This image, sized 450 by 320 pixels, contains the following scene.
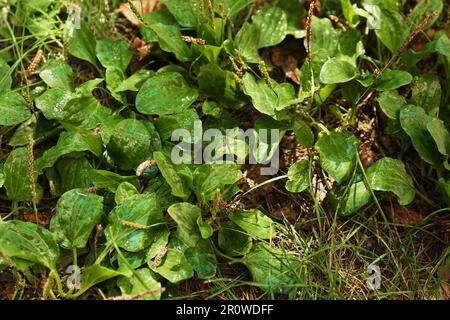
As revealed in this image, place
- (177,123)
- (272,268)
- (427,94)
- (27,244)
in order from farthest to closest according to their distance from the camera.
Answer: (427,94), (177,123), (272,268), (27,244)

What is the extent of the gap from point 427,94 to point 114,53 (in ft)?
3.37

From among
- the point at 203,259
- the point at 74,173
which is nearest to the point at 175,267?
the point at 203,259

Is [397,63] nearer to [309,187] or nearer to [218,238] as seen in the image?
[309,187]

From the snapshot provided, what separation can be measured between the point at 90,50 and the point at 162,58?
0.79 ft

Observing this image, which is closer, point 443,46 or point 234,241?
point 234,241

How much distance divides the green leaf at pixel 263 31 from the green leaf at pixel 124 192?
59cm

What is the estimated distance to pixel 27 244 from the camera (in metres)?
1.47

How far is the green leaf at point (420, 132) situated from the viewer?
1.70 m

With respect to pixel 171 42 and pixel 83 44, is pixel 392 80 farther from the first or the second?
pixel 83 44

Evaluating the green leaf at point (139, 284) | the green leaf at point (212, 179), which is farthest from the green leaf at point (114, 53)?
the green leaf at point (139, 284)

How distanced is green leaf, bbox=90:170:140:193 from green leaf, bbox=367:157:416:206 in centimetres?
72

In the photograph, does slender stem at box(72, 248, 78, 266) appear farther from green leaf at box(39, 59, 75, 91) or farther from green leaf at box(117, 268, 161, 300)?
green leaf at box(39, 59, 75, 91)
